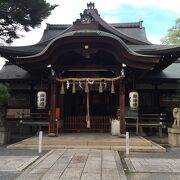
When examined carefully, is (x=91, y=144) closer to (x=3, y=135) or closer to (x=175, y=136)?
(x=175, y=136)

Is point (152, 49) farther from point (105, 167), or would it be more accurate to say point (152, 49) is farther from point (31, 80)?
point (105, 167)

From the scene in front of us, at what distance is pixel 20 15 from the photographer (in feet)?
66.0

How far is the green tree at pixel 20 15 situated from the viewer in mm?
19781

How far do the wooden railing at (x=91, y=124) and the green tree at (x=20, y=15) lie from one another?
30.2ft

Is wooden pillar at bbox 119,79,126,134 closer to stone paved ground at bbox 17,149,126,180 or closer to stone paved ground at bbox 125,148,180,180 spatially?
stone paved ground at bbox 125,148,180,180

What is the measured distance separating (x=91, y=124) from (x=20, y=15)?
32.9ft

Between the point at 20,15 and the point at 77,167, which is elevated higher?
the point at 20,15

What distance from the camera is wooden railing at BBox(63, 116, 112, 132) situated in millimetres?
15500

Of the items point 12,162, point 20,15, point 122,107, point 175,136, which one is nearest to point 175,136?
point 175,136

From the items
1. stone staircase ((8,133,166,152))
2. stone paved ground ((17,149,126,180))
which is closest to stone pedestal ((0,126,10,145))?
stone staircase ((8,133,166,152))

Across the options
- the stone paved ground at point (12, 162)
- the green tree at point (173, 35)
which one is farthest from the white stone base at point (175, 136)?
the green tree at point (173, 35)

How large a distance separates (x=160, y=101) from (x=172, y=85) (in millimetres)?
1287

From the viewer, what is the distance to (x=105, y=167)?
7.69 meters

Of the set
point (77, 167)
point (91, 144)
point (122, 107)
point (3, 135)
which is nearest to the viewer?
point (77, 167)
